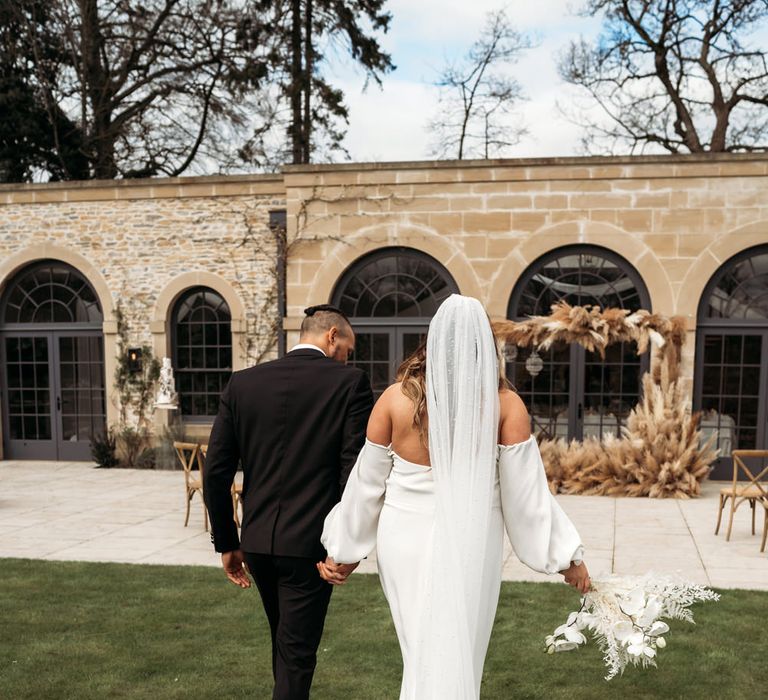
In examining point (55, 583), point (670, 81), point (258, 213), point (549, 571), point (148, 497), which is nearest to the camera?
point (549, 571)

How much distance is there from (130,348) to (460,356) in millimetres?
10717

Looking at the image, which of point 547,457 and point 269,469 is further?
point 547,457

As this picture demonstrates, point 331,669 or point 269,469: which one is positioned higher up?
point 269,469

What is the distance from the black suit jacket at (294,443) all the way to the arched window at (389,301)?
8.16m

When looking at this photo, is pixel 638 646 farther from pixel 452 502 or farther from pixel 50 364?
pixel 50 364

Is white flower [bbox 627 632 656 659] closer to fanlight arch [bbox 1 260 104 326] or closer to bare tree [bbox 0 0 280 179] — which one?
fanlight arch [bbox 1 260 104 326]

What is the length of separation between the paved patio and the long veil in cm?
338

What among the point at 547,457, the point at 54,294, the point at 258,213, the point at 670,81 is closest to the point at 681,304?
the point at 547,457

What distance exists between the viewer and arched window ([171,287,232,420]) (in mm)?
12211

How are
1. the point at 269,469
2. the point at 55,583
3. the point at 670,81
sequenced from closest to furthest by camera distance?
the point at 269,469, the point at 55,583, the point at 670,81

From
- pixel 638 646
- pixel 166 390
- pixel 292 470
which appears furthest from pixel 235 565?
pixel 166 390

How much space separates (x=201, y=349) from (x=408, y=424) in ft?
33.5

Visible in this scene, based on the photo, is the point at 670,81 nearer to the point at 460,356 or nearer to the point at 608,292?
the point at 608,292

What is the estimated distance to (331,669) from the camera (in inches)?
159
